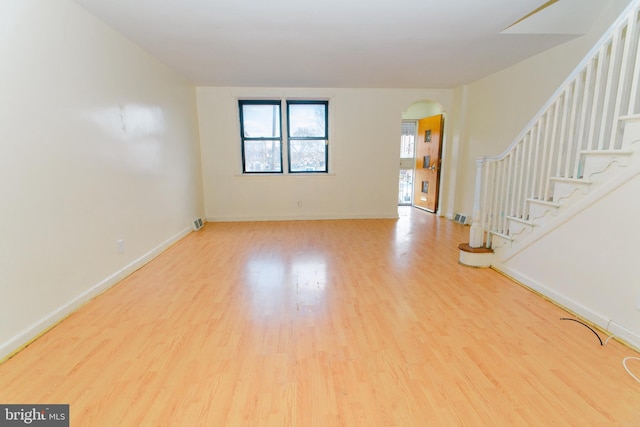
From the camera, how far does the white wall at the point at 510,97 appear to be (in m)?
3.26

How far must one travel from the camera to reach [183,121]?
4723 mm

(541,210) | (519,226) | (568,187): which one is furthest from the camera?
(519,226)

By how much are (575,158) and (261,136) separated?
4.62m

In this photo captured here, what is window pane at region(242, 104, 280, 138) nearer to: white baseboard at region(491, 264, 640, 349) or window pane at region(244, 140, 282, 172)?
window pane at region(244, 140, 282, 172)

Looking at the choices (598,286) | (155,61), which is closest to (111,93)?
(155,61)

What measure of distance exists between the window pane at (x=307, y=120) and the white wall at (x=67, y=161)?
2510 millimetres

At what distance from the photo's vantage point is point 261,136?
5.72 metres

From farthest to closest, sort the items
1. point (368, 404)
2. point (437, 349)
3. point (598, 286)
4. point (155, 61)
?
1. point (155, 61)
2. point (598, 286)
3. point (437, 349)
4. point (368, 404)

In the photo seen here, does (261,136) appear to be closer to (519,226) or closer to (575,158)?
(519,226)

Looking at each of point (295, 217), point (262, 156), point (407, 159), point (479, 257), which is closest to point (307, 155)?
point (262, 156)

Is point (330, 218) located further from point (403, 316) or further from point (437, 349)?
point (437, 349)

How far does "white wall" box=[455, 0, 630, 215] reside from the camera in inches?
128

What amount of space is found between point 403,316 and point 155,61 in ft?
13.2

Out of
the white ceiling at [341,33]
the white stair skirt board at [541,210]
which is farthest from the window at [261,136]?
the white stair skirt board at [541,210]
